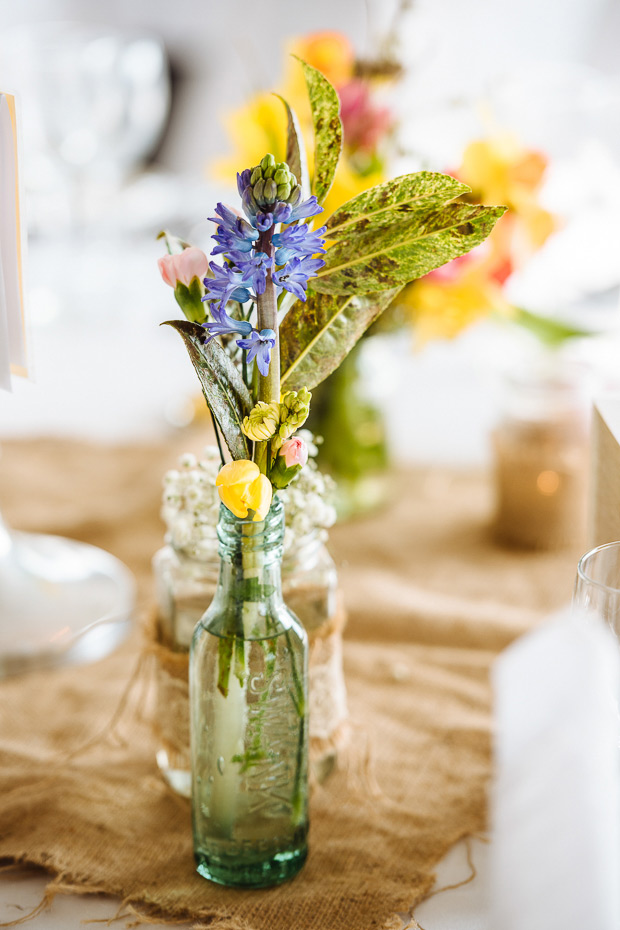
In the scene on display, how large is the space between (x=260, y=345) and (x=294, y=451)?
0.05 m

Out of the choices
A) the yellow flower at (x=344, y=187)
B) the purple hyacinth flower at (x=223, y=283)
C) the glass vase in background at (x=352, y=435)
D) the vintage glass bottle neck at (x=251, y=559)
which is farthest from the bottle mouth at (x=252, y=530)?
the glass vase in background at (x=352, y=435)

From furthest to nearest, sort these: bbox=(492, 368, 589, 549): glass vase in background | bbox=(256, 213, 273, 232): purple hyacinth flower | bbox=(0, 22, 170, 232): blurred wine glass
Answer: bbox=(0, 22, 170, 232): blurred wine glass, bbox=(492, 368, 589, 549): glass vase in background, bbox=(256, 213, 273, 232): purple hyacinth flower

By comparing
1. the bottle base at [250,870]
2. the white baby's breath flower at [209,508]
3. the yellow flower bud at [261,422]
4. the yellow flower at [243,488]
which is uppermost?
the yellow flower bud at [261,422]

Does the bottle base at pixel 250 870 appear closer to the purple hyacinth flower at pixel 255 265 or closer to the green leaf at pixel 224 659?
the green leaf at pixel 224 659

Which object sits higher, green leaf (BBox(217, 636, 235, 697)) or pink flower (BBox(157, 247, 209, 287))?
pink flower (BBox(157, 247, 209, 287))

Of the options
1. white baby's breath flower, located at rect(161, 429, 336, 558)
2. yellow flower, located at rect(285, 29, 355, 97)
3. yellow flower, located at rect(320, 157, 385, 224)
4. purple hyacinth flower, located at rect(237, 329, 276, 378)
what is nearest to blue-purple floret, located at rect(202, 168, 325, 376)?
purple hyacinth flower, located at rect(237, 329, 276, 378)

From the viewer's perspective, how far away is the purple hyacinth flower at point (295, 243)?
0.42 meters

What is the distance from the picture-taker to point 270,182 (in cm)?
42

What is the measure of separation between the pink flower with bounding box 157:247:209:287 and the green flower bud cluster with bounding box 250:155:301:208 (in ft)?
0.16

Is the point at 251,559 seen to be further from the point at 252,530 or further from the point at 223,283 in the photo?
the point at 223,283

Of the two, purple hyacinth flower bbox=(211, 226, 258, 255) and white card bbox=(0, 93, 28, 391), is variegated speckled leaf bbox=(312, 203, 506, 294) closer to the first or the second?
purple hyacinth flower bbox=(211, 226, 258, 255)

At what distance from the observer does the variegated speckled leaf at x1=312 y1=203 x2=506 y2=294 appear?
460 millimetres

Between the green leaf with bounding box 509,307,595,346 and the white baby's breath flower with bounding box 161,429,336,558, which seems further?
the green leaf with bounding box 509,307,595,346

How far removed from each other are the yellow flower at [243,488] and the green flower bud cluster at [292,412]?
22 mm
